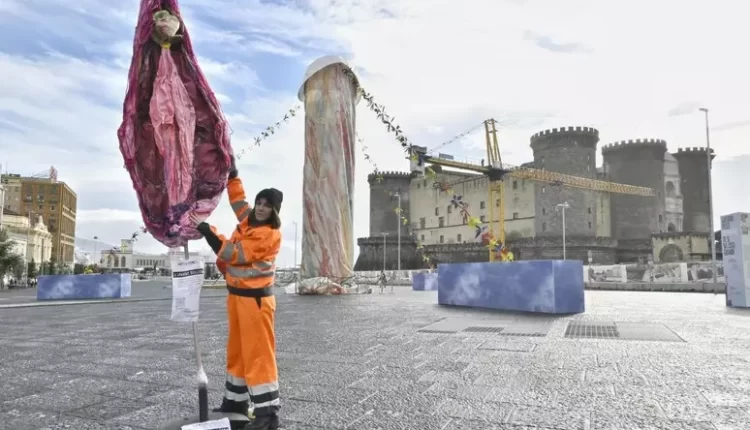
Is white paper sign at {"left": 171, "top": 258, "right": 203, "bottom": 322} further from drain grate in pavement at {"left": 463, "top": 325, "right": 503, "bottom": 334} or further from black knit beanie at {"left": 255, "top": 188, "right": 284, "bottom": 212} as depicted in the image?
drain grate in pavement at {"left": 463, "top": 325, "right": 503, "bottom": 334}

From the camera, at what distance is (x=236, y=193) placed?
464 centimetres

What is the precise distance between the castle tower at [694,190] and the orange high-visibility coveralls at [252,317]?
7644cm

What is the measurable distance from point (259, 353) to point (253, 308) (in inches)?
12.1

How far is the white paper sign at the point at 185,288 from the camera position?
3941 millimetres

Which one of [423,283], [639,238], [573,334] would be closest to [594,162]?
[639,238]

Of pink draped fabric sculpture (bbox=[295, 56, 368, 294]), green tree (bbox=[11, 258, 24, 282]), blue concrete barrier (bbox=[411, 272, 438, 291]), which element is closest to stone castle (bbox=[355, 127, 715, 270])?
blue concrete barrier (bbox=[411, 272, 438, 291])

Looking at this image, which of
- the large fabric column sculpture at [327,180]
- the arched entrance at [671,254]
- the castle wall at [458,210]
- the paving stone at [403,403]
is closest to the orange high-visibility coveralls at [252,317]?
the paving stone at [403,403]

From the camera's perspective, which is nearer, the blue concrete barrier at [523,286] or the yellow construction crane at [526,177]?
the blue concrete barrier at [523,286]

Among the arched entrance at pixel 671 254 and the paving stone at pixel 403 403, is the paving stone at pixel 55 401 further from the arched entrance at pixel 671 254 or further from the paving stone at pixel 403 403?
the arched entrance at pixel 671 254

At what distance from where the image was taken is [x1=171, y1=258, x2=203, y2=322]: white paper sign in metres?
3.94

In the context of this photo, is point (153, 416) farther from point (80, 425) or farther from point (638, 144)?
point (638, 144)

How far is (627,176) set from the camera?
68.2 metres

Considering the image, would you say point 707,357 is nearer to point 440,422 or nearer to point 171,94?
point 440,422

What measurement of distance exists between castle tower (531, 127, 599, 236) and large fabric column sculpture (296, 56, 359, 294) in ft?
152
